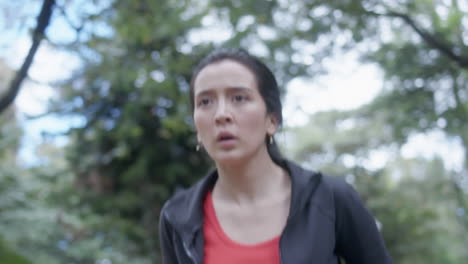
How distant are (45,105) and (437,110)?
4411 mm

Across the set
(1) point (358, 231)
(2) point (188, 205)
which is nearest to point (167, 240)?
(2) point (188, 205)

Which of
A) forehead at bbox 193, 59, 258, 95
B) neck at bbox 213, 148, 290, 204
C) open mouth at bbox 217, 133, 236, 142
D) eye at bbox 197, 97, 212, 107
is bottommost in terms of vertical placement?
neck at bbox 213, 148, 290, 204

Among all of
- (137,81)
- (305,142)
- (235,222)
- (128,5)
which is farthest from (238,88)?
(305,142)

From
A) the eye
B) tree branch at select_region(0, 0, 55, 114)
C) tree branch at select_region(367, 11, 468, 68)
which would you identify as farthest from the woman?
tree branch at select_region(367, 11, 468, 68)

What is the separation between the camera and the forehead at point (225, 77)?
1.55m

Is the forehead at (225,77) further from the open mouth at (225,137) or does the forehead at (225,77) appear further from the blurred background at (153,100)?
the blurred background at (153,100)

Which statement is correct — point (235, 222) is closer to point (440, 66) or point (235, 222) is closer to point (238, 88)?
point (238, 88)

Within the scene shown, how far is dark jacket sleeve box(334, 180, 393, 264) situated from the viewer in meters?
1.38

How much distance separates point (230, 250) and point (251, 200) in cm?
21

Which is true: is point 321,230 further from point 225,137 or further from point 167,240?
point 167,240

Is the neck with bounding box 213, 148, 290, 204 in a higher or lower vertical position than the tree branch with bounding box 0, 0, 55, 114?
lower

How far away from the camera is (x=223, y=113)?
1504mm

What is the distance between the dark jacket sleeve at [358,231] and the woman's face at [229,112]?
1.13 ft

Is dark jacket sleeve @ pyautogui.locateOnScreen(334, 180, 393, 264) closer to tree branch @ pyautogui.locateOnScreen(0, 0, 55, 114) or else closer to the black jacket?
the black jacket
